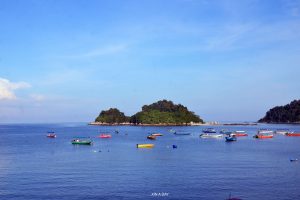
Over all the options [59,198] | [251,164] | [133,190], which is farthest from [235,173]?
[59,198]

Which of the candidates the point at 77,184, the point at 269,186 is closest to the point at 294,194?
the point at 269,186

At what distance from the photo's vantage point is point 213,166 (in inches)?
2908

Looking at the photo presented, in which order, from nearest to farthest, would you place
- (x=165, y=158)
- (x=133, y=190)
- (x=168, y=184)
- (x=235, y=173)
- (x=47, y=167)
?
1. (x=133, y=190)
2. (x=168, y=184)
3. (x=235, y=173)
4. (x=47, y=167)
5. (x=165, y=158)

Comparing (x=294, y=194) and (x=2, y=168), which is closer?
(x=294, y=194)

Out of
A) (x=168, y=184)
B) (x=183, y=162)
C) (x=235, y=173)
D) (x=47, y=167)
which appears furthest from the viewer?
(x=183, y=162)

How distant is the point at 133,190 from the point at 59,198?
32.1ft

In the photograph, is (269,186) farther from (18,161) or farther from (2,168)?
(18,161)

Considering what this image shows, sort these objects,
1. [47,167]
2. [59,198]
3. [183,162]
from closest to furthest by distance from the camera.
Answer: [59,198], [47,167], [183,162]

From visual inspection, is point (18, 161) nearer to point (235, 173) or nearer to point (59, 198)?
point (59, 198)

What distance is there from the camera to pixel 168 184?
55.8 metres

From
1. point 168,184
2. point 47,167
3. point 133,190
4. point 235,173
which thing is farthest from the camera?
point 47,167

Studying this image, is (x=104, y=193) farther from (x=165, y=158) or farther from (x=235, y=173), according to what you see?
(x=165, y=158)

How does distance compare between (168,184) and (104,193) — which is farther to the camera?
(168,184)

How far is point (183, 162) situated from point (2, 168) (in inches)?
1387
